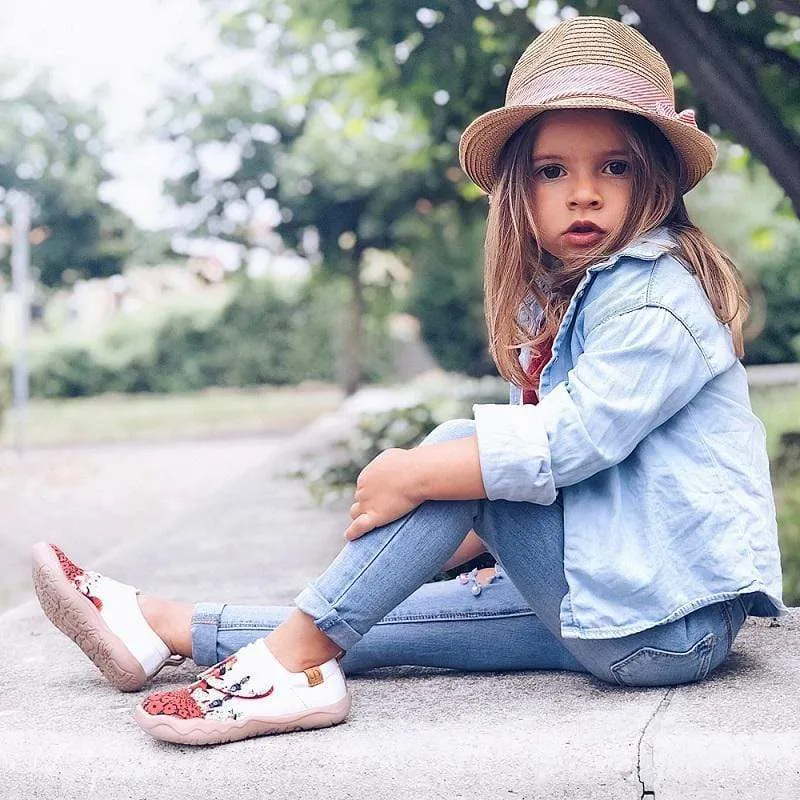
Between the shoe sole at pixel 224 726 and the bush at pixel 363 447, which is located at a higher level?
the shoe sole at pixel 224 726

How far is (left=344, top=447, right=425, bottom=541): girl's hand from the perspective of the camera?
1811mm

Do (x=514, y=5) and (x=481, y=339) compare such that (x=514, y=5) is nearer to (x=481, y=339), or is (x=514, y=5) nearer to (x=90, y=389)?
(x=481, y=339)

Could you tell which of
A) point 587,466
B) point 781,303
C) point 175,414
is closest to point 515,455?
point 587,466

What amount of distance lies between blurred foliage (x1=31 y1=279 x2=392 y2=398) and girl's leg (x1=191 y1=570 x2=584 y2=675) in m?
18.8

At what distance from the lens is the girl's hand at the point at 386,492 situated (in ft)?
5.94

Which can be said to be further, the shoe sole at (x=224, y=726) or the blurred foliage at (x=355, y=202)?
the blurred foliage at (x=355, y=202)

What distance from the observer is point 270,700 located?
1844 millimetres

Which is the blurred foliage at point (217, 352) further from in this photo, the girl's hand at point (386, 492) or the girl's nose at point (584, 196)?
the girl's hand at point (386, 492)

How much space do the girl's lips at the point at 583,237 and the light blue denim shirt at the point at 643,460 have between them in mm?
92

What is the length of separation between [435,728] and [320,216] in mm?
13778

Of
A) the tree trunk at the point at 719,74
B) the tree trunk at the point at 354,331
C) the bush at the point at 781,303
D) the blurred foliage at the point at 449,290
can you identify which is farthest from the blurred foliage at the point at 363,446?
the bush at the point at 781,303

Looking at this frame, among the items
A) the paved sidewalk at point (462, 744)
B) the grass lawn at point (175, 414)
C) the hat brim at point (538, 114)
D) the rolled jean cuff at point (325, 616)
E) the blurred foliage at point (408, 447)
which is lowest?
the grass lawn at point (175, 414)

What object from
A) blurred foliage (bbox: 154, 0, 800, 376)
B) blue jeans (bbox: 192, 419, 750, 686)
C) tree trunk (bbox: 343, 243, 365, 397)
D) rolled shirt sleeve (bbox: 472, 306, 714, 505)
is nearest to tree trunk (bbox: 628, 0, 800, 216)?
rolled shirt sleeve (bbox: 472, 306, 714, 505)

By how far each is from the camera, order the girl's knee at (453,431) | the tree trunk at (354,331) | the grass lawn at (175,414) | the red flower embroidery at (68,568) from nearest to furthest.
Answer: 1. the girl's knee at (453,431)
2. the red flower embroidery at (68,568)
3. the grass lawn at (175,414)
4. the tree trunk at (354,331)
